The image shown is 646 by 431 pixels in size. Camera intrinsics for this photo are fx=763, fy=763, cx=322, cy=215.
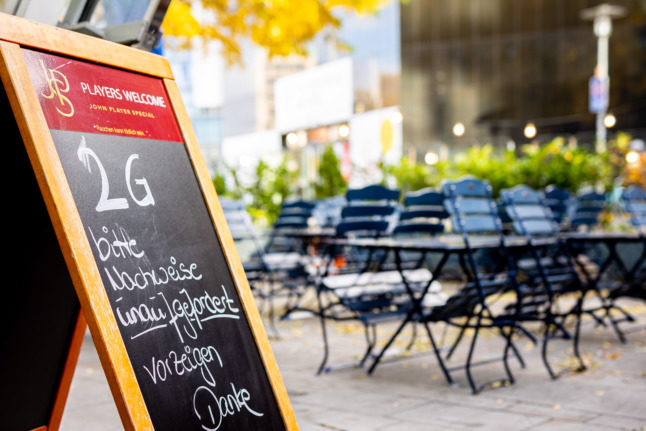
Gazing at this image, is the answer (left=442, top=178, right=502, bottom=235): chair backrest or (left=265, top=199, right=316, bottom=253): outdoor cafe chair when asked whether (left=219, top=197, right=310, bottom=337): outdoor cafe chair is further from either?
(left=442, top=178, right=502, bottom=235): chair backrest

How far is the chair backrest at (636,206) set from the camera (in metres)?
6.90

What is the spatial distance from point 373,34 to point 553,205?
20.9 metres

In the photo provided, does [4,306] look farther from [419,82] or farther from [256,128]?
[256,128]

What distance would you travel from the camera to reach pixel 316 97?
27.3 meters

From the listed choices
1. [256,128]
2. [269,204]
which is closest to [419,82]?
[256,128]

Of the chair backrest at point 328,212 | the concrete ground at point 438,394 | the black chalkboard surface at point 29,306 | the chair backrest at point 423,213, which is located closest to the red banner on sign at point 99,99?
the black chalkboard surface at point 29,306

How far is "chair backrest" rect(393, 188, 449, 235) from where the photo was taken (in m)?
6.12

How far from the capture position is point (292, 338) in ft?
21.0

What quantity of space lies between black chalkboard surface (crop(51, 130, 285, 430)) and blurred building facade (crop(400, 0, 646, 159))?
81.0 ft

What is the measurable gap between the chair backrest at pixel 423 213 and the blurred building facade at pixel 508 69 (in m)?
20.5

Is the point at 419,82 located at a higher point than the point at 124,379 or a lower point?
higher

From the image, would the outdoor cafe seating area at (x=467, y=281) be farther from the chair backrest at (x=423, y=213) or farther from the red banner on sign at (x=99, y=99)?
the red banner on sign at (x=99, y=99)

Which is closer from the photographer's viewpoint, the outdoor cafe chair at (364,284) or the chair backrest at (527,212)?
the outdoor cafe chair at (364,284)

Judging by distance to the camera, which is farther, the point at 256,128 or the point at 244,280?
the point at 256,128
